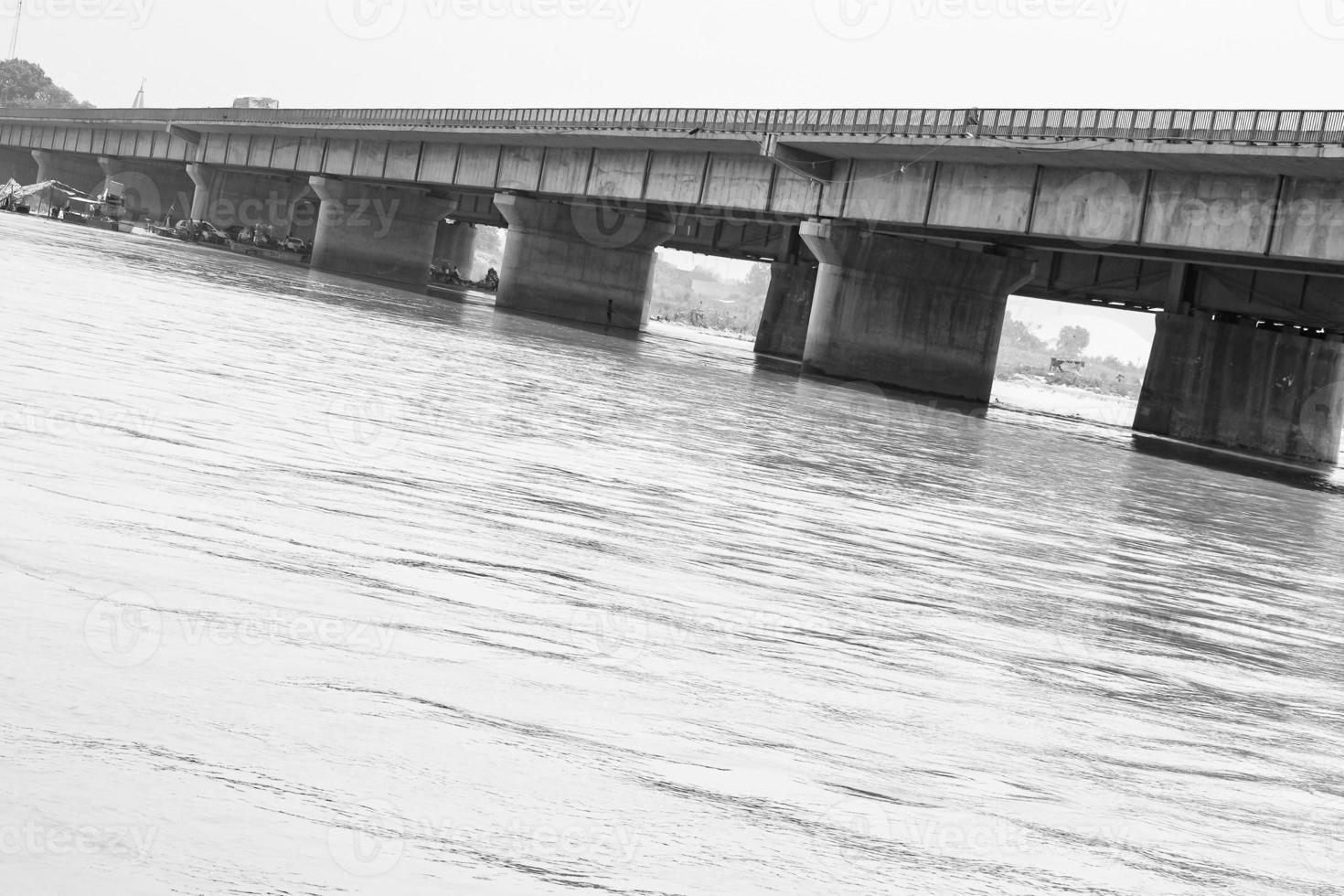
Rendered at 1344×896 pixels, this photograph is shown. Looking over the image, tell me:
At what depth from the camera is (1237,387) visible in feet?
185

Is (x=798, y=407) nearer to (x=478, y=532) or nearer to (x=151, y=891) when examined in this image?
(x=478, y=532)

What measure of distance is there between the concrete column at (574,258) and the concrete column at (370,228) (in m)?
A: 14.5

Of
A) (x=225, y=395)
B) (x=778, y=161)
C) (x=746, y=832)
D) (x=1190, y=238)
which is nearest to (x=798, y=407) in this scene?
(x=1190, y=238)

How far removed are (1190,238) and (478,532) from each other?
37.3 metres

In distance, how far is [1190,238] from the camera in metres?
43.2

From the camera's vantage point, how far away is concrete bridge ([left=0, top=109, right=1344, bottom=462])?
42.4m
